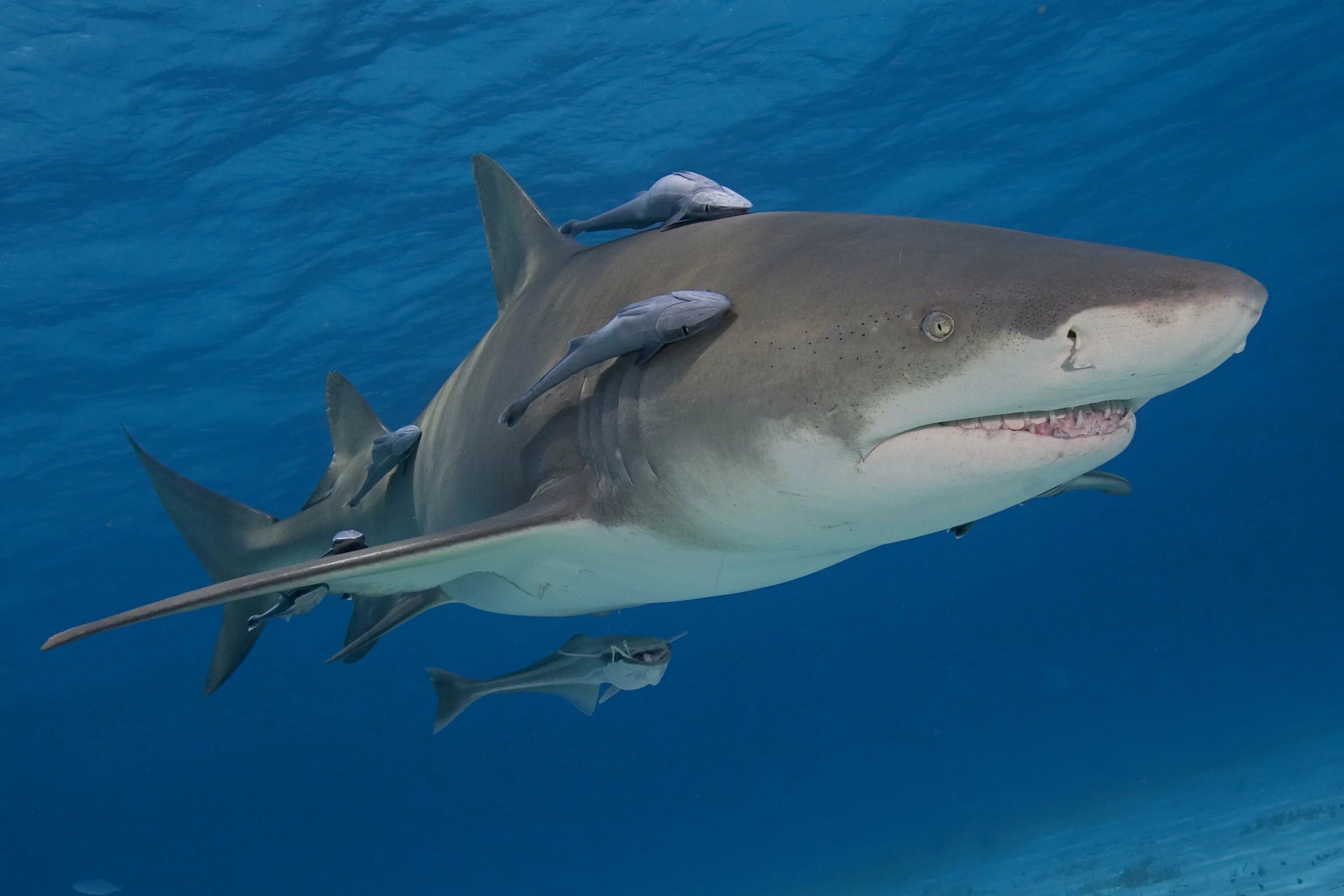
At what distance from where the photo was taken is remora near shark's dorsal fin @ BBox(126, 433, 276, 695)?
17.0ft

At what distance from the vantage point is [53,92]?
462 inches

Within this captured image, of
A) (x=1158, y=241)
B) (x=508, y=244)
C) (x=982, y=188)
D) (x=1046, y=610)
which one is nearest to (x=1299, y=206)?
(x=1158, y=241)

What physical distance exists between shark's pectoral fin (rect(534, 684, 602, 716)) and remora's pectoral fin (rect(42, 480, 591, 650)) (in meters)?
2.37

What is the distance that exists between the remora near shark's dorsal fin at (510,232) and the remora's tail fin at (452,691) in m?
2.38

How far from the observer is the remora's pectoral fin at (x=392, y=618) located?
413cm

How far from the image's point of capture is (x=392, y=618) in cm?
414

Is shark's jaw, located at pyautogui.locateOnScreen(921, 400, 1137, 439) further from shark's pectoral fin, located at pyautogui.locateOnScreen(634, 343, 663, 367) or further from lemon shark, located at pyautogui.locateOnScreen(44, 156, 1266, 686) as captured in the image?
shark's pectoral fin, located at pyautogui.locateOnScreen(634, 343, 663, 367)

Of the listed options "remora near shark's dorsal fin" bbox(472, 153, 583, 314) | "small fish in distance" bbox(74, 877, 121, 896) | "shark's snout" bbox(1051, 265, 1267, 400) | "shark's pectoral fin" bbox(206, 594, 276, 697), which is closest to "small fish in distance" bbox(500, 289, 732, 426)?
"shark's snout" bbox(1051, 265, 1267, 400)

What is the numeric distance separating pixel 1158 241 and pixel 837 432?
26.7 m

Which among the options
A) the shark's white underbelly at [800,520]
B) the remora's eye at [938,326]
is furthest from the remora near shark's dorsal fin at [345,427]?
the remora's eye at [938,326]

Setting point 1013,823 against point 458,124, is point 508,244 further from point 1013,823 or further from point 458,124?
point 1013,823

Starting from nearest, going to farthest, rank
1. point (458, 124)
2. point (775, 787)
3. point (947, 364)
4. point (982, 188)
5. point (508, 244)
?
1. point (947, 364)
2. point (508, 244)
3. point (458, 124)
4. point (982, 188)
5. point (775, 787)

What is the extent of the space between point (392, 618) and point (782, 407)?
253cm

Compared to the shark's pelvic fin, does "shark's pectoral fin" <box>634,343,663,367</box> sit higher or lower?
higher
